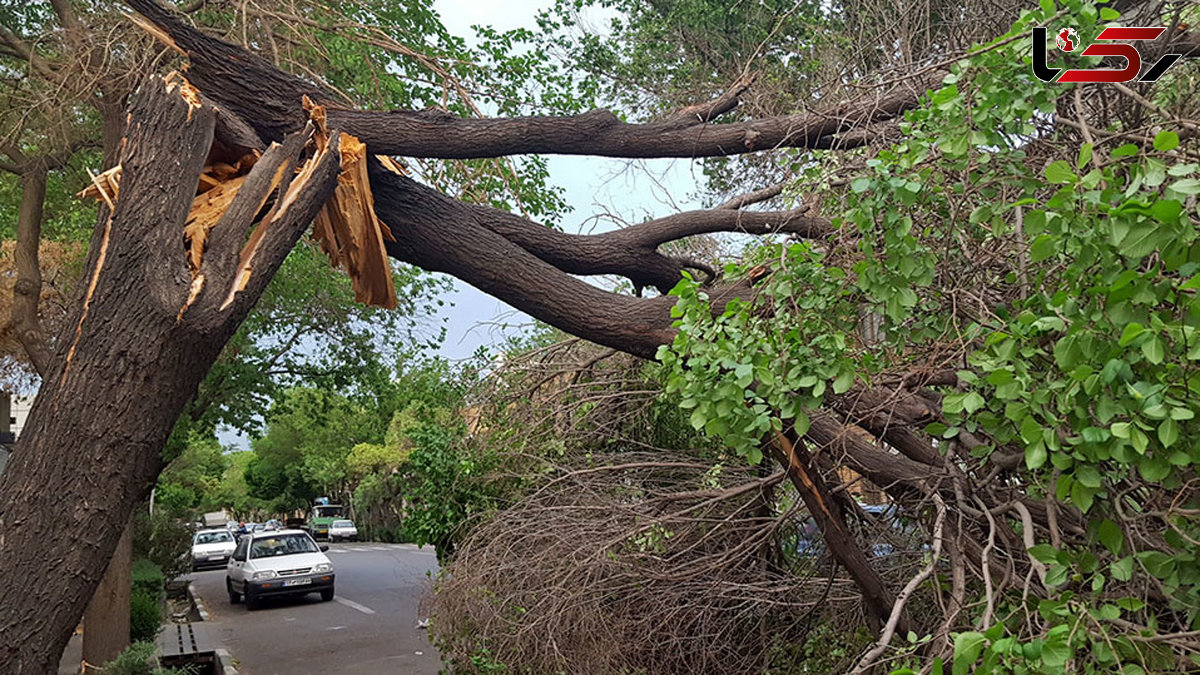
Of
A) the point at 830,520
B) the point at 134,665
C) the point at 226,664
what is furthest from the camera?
the point at 226,664

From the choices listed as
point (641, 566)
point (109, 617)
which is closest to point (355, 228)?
point (641, 566)

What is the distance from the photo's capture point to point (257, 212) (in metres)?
4.43

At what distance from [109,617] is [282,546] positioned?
37.7ft

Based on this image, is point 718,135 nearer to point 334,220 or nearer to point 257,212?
point 334,220

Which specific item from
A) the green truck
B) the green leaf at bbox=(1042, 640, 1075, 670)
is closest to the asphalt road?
the green leaf at bbox=(1042, 640, 1075, 670)

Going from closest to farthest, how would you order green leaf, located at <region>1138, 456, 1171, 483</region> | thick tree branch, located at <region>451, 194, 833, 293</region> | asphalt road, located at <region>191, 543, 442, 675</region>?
green leaf, located at <region>1138, 456, 1171, 483</region> < thick tree branch, located at <region>451, 194, 833, 293</region> < asphalt road, located at <region>191, 543, 442, 675</region>

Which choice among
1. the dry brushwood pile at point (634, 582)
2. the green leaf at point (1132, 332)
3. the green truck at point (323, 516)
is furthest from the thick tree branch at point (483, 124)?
the green truck at point (323, 516)

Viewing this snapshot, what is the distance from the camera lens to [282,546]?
2047cm

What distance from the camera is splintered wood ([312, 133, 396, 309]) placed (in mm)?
4742

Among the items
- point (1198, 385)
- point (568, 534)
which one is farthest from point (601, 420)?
point (1198, 385)

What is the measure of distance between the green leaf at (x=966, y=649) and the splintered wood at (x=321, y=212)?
3.22 meters

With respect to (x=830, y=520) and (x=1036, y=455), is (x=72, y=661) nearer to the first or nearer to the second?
(x=830, y=520)

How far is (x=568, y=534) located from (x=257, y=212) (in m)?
3.19

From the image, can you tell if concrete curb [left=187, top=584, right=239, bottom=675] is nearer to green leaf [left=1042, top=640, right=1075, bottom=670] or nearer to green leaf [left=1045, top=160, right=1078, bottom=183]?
green leaf [left=1042, top=640, right=1075, bottom=670]
